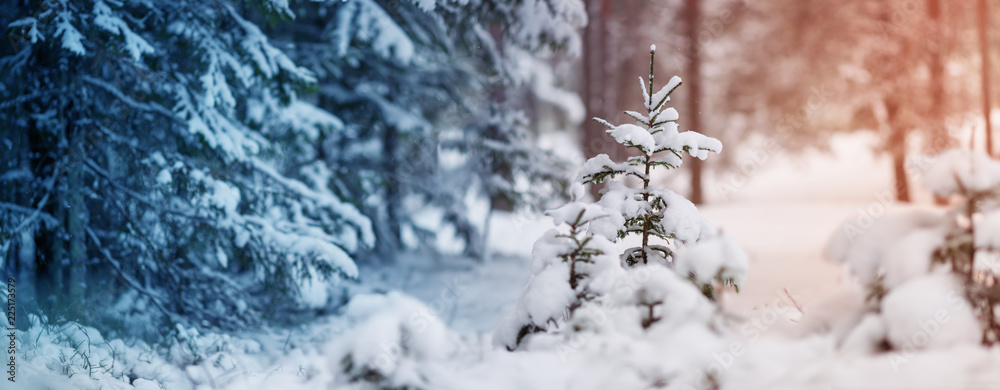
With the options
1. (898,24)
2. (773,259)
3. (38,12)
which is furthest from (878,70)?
(38,12)

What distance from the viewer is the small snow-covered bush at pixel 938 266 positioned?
9.52 ft

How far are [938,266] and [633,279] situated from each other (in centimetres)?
148

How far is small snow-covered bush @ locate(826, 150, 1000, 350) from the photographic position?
290 centimetres

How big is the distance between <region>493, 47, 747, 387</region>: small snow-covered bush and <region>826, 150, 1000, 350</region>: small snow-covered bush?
2.08 feet

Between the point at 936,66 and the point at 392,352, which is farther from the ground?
the point at 936,66

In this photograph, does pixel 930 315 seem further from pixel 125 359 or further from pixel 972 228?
pixel 125 359

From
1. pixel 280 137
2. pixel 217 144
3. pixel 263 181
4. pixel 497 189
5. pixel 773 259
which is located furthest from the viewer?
pixel 773 259

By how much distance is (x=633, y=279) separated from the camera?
11.6ft

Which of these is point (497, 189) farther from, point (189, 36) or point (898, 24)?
point (898, 24)

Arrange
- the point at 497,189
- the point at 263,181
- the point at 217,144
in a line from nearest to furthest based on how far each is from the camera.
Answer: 1. the point at 217,144
2. the point at 263,181
3. the point at 497,189

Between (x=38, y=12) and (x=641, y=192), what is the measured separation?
17.2 feet

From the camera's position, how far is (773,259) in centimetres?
1161

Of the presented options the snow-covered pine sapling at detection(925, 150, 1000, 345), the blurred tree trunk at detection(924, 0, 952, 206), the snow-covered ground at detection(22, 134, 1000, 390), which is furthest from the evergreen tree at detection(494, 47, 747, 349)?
the blurred tree trunk at detection(924, 0, 952, 206)

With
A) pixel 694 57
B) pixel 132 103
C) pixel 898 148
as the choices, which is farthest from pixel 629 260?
pixel 898 148
